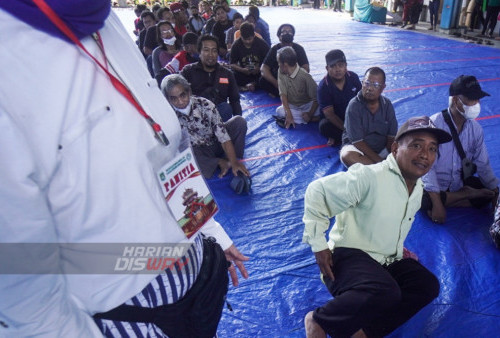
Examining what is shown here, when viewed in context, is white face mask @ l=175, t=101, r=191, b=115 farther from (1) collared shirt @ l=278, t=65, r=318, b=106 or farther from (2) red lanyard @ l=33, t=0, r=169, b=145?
(2) red lanyard @ l=33, t=0, r=169, b=145

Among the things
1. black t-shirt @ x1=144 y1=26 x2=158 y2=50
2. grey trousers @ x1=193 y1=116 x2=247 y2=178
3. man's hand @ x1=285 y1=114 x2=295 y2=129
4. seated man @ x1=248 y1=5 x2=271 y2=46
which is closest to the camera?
grey trousers @ x1=193 y1=116 x2=247 y2=178

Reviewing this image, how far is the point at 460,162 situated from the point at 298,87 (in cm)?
215

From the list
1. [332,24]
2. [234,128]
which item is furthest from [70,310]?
[332,24]

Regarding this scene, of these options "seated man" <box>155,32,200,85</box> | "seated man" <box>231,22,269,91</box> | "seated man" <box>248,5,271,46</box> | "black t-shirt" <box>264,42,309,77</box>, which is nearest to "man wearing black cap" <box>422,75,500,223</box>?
"black t-shirt" <box>264,42,309,77</box>

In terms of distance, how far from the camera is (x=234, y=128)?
127 inches

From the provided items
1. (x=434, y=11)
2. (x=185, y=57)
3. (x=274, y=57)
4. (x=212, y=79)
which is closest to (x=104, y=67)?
(x=212, y=79)

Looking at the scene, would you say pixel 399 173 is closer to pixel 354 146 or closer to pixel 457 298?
pixel 457 298

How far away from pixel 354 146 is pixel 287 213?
0.96m

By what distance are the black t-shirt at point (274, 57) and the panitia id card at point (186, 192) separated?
14.5 feet

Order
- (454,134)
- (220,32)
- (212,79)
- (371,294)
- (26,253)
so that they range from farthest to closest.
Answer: (220,32), (212,79), (454,134), (371,294), (26,253)

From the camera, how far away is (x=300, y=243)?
2211mm

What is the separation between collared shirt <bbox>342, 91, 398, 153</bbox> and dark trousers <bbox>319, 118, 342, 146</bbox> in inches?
22.3

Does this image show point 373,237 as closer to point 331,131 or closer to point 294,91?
point 331,131

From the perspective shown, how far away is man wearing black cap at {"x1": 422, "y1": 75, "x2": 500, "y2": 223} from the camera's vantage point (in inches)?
89.9
